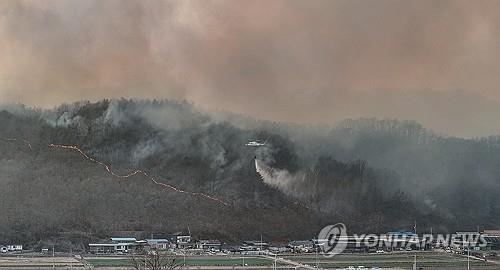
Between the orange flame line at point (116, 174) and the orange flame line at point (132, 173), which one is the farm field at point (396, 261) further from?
the orange flame line at point (116, 174)

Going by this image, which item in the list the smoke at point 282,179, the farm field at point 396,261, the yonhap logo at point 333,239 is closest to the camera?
the farm field at point 396,261

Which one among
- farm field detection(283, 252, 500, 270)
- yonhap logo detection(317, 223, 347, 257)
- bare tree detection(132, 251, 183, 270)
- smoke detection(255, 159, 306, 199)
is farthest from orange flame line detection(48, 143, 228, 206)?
bare tree detection(132, 251, 183, 270)

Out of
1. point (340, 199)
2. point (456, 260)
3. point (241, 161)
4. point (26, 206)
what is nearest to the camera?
point (456, 260)

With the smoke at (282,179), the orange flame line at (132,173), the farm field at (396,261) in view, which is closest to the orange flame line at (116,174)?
the orange flame line at (132,173)

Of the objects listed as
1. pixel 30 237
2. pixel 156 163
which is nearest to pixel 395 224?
pixel 156 163

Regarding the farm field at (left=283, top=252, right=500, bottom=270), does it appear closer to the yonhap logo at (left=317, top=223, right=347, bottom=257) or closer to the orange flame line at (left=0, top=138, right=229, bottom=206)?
the yonhap logo at (left=317, top=223, right=347, bottom=257)

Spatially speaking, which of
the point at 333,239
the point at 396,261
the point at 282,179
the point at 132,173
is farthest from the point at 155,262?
the point at 132,173

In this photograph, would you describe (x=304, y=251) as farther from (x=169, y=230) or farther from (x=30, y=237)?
(x=30, y=237)

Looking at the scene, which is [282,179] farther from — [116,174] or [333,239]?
[116,174]

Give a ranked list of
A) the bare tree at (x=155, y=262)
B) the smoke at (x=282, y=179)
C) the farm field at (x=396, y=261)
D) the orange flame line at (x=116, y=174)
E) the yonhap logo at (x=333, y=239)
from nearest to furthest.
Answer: the bare tree at (x=155, y=262)
the farm field at (x=396, y=261)
the yonhap logo at (x=333, y=239)
the smoke at (x=282, y=179)
the orange flame line at (x=116, y=174)
